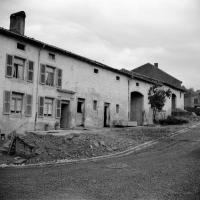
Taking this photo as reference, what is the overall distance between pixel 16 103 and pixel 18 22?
5.97 m

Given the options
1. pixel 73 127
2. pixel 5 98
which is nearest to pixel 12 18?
pixel 5 98

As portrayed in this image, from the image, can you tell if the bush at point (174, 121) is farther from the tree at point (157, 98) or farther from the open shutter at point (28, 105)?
the open shutter at point (28, 105)

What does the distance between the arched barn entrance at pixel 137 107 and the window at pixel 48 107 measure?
12.6 m

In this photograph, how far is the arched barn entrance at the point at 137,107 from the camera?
3203cm

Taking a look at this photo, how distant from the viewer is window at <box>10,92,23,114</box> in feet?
62.4

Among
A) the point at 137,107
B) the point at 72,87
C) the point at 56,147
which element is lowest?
the point at 56,147

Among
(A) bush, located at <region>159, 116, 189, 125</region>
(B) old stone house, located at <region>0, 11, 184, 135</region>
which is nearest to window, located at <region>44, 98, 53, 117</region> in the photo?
(B) old stone house, located at <region>0, 11, 184, 135</region>

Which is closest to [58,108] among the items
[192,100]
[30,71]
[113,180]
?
[30,71]

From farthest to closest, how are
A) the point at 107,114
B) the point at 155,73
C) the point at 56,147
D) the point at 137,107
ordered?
the point at 155,73 < the point at 137,107 < the point at 107,114 < the point at 56,147

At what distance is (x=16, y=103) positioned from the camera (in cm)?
1927

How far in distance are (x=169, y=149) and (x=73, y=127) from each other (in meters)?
9.56

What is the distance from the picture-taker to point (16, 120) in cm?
1895

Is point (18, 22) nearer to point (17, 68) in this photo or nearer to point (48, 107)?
point (17, 68)

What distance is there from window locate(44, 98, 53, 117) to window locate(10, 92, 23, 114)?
82.5 inches
